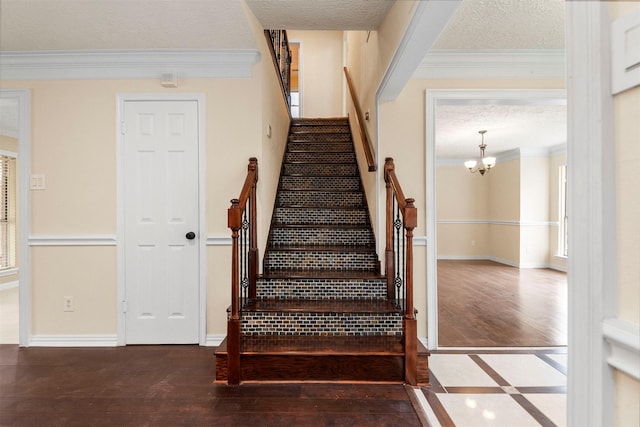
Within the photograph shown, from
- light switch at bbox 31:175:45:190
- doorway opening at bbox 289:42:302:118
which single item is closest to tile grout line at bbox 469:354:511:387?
light switch at bbox 31:175:45:190

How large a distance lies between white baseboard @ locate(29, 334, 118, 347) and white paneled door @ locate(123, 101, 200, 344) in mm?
223

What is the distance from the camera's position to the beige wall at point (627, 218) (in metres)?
0.66

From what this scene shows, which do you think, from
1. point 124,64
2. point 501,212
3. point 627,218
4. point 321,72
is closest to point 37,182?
point 124,64

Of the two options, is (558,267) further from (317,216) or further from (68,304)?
(68,304)

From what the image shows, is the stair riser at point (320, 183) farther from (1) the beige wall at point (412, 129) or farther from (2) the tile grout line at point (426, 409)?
(2) the tile grout line at point (426, 409)

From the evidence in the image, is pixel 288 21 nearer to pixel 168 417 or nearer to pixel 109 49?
pixel 109 49

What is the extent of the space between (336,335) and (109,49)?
2.81m

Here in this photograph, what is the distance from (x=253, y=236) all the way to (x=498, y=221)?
22.5 ft

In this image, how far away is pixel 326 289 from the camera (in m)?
2.55

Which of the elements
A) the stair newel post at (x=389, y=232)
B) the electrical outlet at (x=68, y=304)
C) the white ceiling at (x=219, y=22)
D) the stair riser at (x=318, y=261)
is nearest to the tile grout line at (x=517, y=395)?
the stair newel post at (x=389, y=232)

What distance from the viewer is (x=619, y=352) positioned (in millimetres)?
675

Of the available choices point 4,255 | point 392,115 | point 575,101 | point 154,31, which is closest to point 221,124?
point 154,31

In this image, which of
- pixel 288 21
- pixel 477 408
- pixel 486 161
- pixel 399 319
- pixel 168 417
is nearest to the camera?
pixel 168 417

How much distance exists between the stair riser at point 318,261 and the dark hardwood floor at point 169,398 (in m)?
0.92
